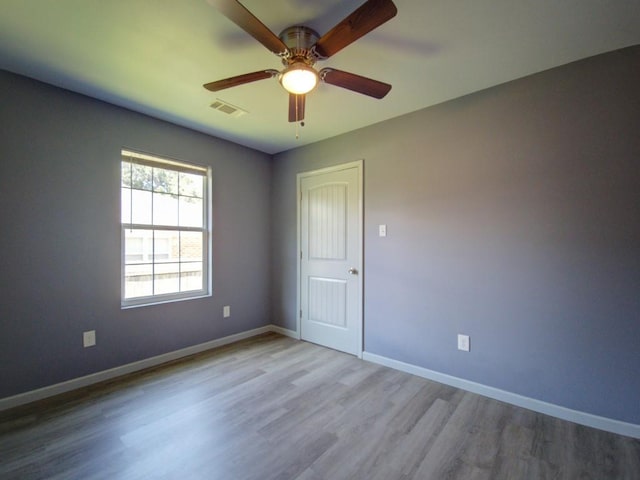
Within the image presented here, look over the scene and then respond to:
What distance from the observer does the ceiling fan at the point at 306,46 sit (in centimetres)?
125

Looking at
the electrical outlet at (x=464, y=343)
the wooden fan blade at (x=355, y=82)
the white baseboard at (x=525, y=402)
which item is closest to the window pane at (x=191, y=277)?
the white baseboard at (x=525, y=402)

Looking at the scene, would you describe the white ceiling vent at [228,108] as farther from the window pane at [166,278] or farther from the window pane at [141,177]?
the window pane at [166,278]

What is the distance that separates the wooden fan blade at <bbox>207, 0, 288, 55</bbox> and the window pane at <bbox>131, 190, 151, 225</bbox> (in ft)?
6.96

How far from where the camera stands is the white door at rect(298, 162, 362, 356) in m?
3.18

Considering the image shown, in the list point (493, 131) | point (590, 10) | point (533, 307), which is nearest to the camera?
point (590, 10)

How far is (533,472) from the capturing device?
1.57 meters

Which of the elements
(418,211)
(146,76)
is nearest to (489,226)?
(418,211)

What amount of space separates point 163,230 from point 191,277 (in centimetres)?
62

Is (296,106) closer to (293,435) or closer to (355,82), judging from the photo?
(355,82)

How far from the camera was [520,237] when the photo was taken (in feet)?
7.29

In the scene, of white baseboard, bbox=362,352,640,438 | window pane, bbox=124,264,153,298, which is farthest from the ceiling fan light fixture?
white baseboard, bbox=362,352,640,438

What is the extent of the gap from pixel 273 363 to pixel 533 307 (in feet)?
7.74

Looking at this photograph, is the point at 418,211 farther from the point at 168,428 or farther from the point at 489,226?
the point at 168,428

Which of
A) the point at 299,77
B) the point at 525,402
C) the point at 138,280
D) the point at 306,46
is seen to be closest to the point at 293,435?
the point at 525,402
